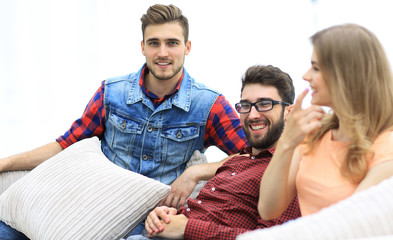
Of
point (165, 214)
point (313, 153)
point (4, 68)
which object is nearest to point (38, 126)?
point (4, 68)

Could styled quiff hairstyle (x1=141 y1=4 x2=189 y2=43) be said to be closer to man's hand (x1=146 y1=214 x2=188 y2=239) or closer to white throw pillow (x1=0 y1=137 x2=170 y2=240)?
white throw pillow (x1=0 y1=137 x2=170 y2=240)

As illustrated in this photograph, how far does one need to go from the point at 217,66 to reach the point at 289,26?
0.61m

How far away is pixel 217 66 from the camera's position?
3953 millimetres

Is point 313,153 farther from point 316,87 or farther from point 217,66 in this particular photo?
point 217,66

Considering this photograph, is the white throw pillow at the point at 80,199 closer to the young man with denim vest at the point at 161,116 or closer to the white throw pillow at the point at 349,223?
the young man with denim vest at the point at 161,116

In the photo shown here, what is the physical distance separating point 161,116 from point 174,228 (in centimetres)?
65

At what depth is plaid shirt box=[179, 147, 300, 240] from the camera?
1671mm

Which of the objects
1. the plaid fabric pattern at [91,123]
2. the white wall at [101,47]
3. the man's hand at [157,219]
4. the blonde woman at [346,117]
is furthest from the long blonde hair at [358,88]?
the white wall at [101,47]

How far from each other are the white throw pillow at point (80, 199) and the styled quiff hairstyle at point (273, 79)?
0.51 m

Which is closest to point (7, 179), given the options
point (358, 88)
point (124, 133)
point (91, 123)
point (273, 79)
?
point (91, 123)

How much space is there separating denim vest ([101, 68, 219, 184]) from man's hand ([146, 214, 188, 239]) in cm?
46

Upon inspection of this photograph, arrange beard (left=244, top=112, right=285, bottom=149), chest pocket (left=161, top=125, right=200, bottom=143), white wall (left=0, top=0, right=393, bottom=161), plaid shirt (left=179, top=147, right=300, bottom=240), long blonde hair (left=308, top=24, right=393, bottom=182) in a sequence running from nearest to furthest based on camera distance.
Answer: long blonde hair (left=308, top=24, right=393, bottom=182)
plaid shirt (left=179, top=147, right=300, bottom=240)
beard (left=244, top=112, right=285, bottom=149)
chest pocket (left=161, top=125, right=200, bottom=143)
white wall (left=0, top=0, right=393, bottom=161)

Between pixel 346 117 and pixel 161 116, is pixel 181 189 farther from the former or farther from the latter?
pixel 346 117

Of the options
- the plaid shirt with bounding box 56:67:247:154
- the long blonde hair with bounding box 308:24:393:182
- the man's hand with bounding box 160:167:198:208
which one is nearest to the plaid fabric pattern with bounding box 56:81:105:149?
the plaid shirt with bounding box 56:67:247:154
